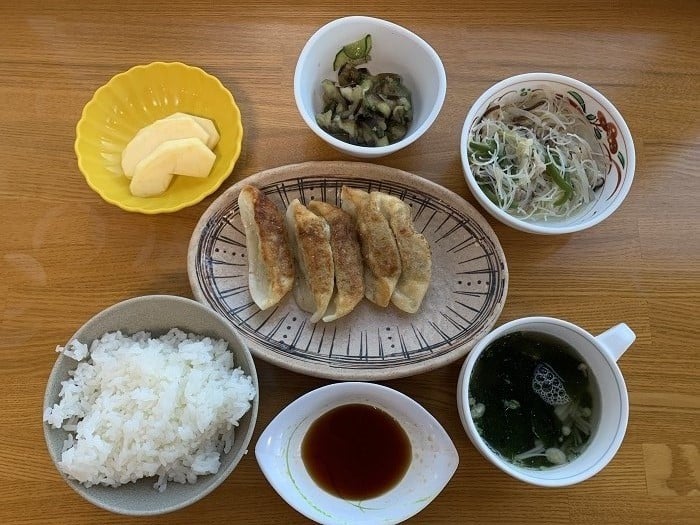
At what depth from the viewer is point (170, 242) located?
156 cm

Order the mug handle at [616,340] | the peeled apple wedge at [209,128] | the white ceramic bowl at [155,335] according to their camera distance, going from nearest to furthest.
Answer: the white ceramic bowl at [155,335], the mug handle at [616,340], the peeled apple wedge at [209,128]

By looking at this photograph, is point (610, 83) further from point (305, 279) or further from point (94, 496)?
point (94, 496)

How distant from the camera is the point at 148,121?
1.63 meters

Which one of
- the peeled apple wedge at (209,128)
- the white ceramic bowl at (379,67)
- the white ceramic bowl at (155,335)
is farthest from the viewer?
the peeled apple wedge at (209,128)

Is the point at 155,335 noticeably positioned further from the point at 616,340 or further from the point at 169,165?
the point at 616,340

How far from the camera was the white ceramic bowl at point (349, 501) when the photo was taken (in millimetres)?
1312

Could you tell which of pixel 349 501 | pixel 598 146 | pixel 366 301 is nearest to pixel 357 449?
pixel 349 501

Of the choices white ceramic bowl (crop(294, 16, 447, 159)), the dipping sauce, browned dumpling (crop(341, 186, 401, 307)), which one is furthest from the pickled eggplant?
the dipping sauce

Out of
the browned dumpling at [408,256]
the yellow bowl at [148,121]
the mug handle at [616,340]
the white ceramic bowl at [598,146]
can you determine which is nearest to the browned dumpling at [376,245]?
the browned dumpling at [408,256]

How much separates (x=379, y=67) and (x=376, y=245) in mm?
499

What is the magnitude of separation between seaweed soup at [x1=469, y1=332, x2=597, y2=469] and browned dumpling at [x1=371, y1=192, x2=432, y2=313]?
221 millimetres

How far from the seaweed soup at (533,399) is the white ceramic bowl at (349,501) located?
13 cm

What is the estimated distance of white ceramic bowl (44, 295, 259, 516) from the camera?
1218mm

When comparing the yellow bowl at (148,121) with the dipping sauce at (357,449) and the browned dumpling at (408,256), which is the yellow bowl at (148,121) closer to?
the browned dumpling at (408,256)
